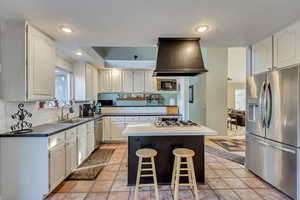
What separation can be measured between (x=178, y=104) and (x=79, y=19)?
4.29 meters

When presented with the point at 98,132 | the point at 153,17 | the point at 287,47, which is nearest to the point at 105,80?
the point at 98,132

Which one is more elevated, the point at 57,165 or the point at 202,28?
the point at 202,28

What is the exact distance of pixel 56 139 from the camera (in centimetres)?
245

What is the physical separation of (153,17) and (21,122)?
244 centimetres

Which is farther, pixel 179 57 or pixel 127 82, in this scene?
pixel 127 82

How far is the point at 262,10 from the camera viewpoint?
6.42 ft

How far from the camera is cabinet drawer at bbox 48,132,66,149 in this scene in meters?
2.31

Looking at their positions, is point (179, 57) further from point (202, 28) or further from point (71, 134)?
point (71, 134)

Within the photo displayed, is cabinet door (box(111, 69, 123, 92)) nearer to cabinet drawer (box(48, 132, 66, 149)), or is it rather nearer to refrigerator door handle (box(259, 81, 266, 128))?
cabinet drawer (box(48, 132, 66, 149))

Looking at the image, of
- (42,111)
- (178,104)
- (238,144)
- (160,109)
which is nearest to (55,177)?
Result: (42,111)

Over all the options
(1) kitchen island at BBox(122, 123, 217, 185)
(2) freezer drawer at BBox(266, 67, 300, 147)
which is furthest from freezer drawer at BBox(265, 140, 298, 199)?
(1) kitchen island at BBox(122, 123, 217, 185)

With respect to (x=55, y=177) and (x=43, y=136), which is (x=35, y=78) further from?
(x=55, y=177)

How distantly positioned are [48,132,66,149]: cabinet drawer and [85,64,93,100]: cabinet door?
2098 mm

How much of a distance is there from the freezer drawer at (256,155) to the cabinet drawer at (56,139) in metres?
3.18
